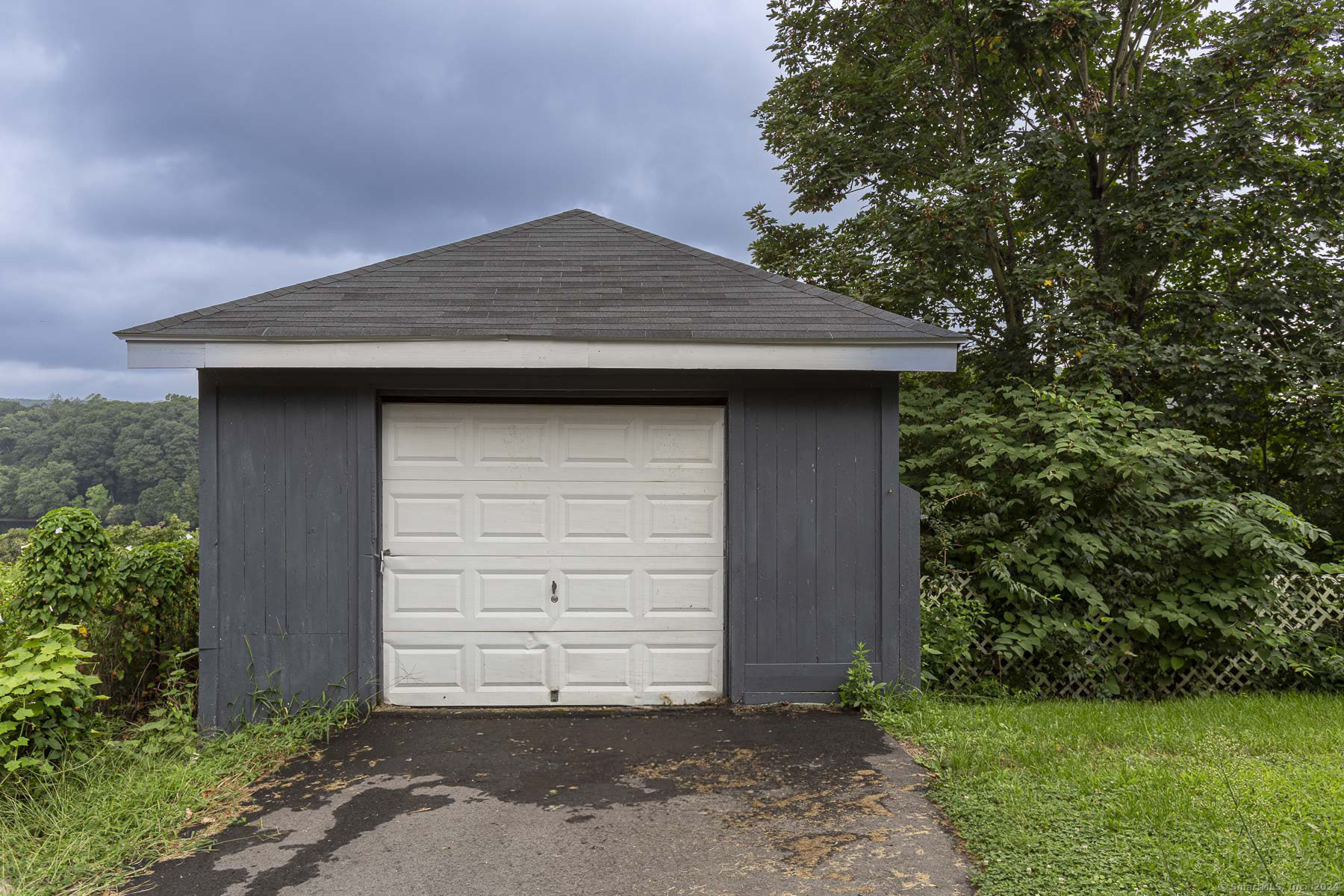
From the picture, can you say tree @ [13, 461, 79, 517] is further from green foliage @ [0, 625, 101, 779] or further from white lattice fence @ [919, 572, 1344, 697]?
white lattice fence @ [919, 572, 1344, 697]

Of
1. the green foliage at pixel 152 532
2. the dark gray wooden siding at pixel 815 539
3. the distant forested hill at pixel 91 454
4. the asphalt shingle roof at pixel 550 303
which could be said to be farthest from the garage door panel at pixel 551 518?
the distant forested hill at pixel 91 454

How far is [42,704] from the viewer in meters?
3.48

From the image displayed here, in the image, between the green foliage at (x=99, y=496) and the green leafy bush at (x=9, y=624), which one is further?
the green foliage at (x=99, y=496)

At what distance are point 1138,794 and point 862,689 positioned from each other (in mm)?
1726

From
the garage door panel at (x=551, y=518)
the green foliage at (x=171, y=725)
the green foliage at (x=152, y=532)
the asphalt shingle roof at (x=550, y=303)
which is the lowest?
the green foliage at (x=171, y=725)

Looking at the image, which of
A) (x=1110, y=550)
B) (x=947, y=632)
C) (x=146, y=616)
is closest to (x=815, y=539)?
(x=947, y=632)

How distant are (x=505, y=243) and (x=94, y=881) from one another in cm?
467

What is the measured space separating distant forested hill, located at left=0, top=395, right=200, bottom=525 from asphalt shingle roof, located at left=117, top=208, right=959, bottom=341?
9.03 meters

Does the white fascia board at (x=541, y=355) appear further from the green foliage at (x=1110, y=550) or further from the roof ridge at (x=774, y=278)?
the green foliage at (x=1110, y=550)

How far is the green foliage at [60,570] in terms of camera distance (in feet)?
14.3

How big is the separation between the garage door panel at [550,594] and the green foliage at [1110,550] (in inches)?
79.8

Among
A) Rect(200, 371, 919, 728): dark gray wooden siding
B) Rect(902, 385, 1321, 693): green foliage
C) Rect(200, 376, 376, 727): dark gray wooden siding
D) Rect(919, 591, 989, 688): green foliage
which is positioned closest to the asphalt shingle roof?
Rect(200, 371, 919, 728): dark gray wooden siding

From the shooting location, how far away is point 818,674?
4703 mm

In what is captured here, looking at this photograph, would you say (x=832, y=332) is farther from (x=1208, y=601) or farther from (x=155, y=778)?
(x=155, y=778)
